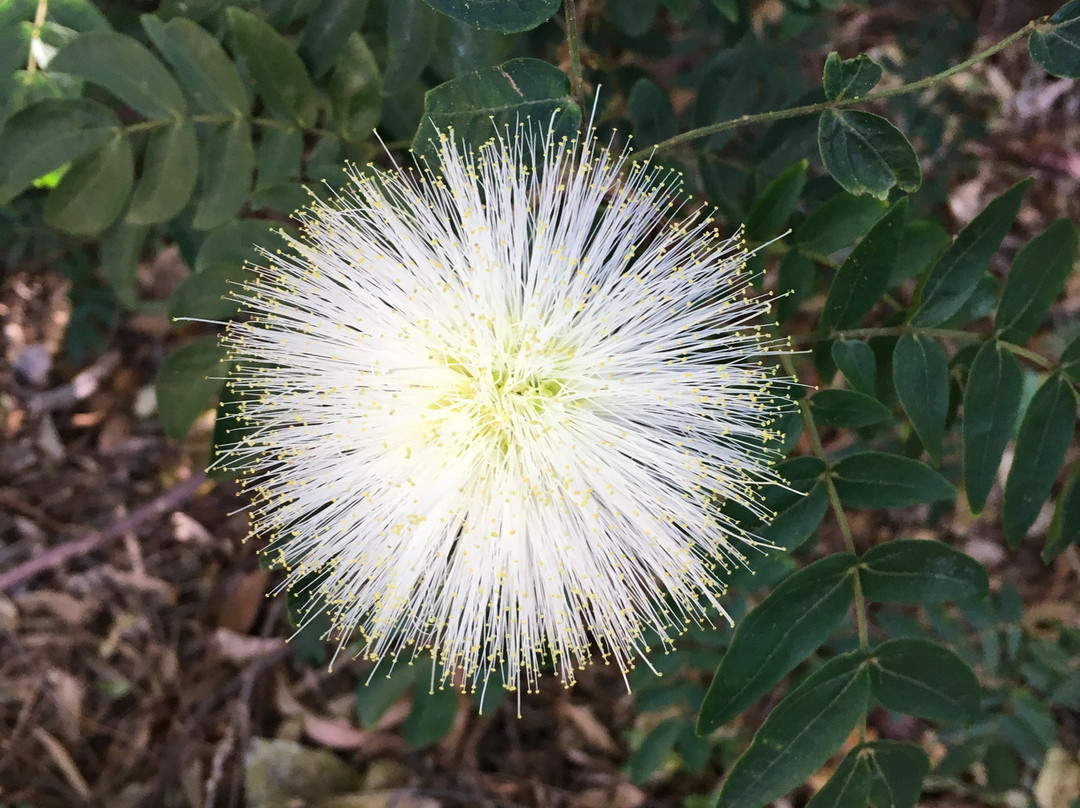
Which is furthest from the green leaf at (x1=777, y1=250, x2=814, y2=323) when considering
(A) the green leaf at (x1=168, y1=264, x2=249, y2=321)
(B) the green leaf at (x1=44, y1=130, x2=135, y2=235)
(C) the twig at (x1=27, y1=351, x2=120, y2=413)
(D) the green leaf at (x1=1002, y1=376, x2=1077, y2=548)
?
(C) the twig at (x1=27, y1=351, x2=120, y2=413)

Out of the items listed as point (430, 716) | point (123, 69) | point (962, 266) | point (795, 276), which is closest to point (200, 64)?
point (123, 69)

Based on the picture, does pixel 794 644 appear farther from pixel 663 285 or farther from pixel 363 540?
pixel 363 540

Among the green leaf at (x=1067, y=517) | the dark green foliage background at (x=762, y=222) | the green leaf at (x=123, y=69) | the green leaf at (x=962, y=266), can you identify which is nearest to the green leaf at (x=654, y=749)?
the dark green foliage background at (x=762, y=222)

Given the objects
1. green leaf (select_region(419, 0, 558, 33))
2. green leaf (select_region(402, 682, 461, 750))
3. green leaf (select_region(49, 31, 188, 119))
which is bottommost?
green leaf (select_region(402, 682, 461, 750))

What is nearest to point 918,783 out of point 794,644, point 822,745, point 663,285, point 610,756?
point 822,745

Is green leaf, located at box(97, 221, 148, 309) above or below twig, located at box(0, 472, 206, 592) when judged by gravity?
above

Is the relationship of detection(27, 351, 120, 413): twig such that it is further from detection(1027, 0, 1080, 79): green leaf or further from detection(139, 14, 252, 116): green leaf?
detection(1027, 0, 1080, 79): green leaf

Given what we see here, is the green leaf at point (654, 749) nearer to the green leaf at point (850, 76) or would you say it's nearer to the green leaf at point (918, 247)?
the green leaf at point (918, 247)
